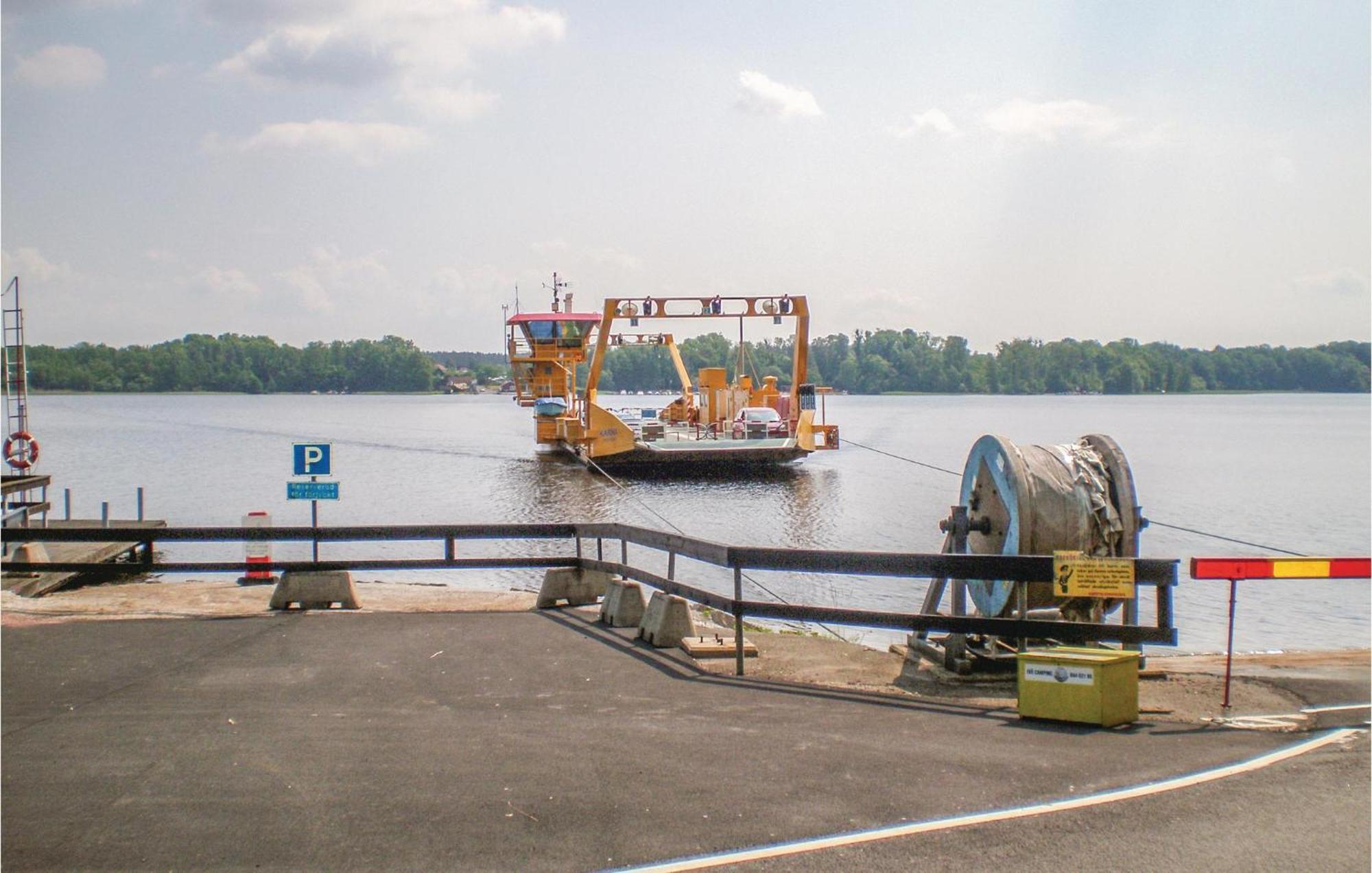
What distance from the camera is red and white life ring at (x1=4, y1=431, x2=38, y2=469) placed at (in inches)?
1002

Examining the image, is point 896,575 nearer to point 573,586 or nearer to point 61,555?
point 573,586

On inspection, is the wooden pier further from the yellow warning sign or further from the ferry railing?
the yellow warning sign

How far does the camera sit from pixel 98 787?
258 inches

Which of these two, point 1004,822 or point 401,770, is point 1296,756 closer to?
point 1004,822

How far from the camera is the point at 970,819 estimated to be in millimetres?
5957

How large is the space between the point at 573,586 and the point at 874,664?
363 cm

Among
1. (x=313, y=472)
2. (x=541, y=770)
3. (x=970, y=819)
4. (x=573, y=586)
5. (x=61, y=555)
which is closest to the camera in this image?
(x=970, y=819)

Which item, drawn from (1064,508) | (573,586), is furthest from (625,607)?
(1064,508)

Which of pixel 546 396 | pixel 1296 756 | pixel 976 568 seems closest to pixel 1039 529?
pixel 976 568

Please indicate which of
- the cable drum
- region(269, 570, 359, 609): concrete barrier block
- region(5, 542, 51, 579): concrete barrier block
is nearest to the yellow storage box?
the cable drum

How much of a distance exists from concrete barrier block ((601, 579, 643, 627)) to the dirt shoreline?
3.95 feet

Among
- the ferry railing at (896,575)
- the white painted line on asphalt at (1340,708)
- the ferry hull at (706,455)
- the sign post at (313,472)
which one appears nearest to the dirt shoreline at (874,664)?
the white painted line on asphalt at (1340,708)

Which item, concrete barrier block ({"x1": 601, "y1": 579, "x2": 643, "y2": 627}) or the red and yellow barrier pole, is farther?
concrete barrier block ({"x1": 601, "y1": 579, "x2": 643, "y2": 627})

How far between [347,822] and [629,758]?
1754mm
